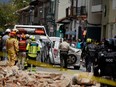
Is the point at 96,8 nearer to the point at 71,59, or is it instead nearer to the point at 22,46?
the point at 71,59

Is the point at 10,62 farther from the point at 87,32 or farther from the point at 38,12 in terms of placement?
the point at 38,12

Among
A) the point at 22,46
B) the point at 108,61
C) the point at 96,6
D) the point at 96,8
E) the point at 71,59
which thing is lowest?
the point at 71,59

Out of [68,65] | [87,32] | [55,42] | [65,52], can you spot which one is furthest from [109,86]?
[87,32]

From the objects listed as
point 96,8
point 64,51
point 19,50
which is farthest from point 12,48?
point 96,8

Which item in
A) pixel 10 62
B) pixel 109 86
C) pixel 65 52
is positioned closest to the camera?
pixel 109 86

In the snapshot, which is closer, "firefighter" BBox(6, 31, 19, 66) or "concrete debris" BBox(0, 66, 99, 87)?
"concrete debris" BBox(0, 66, 99, 87)

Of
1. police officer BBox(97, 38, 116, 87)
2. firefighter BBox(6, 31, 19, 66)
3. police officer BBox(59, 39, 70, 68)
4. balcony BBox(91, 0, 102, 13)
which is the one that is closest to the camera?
police officer BBox(97, 38, 116, 87)

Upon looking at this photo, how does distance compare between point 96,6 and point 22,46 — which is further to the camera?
point 96,6

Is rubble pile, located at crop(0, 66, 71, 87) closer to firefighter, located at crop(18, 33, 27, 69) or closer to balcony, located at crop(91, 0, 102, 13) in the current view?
firefighter, located at crop(18, 33, 27, 69)

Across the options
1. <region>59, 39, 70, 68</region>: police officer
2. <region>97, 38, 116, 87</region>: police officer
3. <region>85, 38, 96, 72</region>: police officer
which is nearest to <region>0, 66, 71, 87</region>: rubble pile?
<region>97, 38, 116, 87</region>: police officer

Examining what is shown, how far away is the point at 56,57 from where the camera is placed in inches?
1134

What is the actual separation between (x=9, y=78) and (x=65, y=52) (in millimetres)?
10002

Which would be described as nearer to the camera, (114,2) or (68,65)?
(68,65)

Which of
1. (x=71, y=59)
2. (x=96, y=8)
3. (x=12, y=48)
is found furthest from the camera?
(x=96, y=8)
